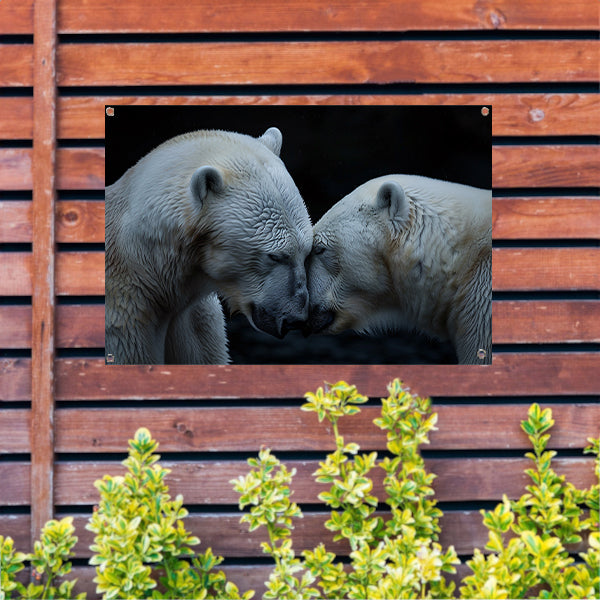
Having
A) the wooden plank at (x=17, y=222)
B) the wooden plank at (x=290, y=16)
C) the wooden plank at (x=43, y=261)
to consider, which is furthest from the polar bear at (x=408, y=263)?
the wooden plank at (x=17, y=222)

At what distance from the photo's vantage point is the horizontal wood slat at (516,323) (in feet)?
8.91

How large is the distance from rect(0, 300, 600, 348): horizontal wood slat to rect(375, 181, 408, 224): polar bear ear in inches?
20.4

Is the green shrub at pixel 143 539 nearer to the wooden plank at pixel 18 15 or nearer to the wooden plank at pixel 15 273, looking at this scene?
the wooden plank at pixel 15 273

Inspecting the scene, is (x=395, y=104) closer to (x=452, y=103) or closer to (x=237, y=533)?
(x=452, y=103)

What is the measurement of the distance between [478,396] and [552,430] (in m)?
0.33

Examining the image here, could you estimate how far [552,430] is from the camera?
275cm

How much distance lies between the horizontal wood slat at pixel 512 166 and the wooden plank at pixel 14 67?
10.4 inches

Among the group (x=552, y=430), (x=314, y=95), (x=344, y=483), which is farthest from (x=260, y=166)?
(x=552, y=430)

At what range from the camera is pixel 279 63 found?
2701mm

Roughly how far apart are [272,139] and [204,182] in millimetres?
313

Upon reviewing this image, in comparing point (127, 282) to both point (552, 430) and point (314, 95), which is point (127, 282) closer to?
point (314, 95)

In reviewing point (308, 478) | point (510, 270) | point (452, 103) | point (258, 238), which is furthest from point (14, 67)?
point (510, 270)

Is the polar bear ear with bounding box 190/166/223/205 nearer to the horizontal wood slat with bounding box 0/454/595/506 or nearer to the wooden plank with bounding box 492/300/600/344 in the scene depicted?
the horizontal wood slat with bounding box 0/454/595/506

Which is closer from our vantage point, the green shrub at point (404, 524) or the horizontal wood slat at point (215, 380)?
the green shrub at point (404, 524)
